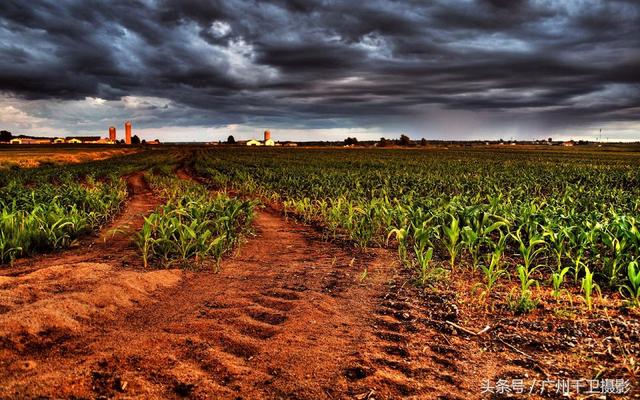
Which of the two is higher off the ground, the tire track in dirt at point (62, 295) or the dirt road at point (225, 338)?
the tire track in dirt at point (62, 295)

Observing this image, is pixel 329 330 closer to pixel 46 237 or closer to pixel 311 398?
pixel 311 398

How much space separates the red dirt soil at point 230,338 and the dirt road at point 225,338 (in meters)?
0.01

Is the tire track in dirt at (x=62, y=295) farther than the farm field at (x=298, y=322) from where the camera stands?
Yes

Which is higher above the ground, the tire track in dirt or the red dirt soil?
the tire track in dirt

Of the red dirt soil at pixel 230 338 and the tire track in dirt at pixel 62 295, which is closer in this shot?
the red dirt soil at pixel 230 338

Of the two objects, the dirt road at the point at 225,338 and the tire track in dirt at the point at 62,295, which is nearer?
the dirt road at the point at 225,338

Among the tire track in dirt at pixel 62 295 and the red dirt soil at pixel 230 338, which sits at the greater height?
the tire track in dirt at pixel 62 295

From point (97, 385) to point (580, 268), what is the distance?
614 centimetres

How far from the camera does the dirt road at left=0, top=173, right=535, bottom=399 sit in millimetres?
2824

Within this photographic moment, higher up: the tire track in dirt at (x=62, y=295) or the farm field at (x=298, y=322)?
the tire track in dirt at (x=62, y=295)

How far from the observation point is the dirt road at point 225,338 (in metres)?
2.82

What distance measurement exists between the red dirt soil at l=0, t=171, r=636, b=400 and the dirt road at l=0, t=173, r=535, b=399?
0.01m

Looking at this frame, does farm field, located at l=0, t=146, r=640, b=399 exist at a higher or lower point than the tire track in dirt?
lower

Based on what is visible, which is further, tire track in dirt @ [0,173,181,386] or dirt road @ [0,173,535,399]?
tire track in dirt @ [0,173,181,386]
